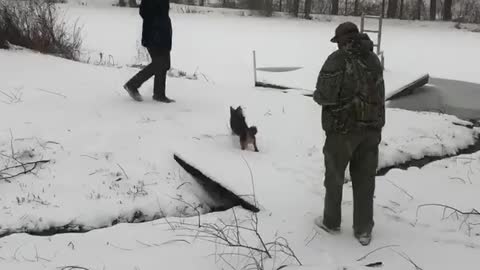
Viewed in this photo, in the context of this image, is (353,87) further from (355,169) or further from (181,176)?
(181,176)

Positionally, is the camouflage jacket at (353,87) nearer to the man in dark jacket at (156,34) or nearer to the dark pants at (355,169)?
the dark pants at (355,169)

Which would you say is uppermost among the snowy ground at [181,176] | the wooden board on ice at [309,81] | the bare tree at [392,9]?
the bare tree at [392,9]

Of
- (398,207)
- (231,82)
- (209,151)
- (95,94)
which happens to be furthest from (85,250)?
(231,82)

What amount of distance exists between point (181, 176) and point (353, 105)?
2169 mm

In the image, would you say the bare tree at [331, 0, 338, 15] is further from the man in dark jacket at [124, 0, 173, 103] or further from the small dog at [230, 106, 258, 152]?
the small dog at [230, 106, 258, 152]

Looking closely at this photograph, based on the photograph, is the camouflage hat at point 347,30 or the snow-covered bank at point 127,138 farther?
the snow-covered bank at point 127,138

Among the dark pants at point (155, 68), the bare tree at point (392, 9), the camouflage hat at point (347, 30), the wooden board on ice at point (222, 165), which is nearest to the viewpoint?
the camouflage hat at point (347, 30)

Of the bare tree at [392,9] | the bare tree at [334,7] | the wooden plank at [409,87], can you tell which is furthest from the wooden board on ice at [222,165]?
the bare tree at [334,7]

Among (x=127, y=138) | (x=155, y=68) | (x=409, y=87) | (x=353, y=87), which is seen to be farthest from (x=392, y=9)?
(x=353, y=87)

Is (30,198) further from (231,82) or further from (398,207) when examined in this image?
(231,82)

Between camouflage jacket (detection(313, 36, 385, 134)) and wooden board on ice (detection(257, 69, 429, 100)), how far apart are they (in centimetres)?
618

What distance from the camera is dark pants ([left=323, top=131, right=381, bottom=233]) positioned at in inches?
153

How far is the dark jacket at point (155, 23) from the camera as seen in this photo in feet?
22.5

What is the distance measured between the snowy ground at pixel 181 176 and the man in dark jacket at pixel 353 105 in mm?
588
